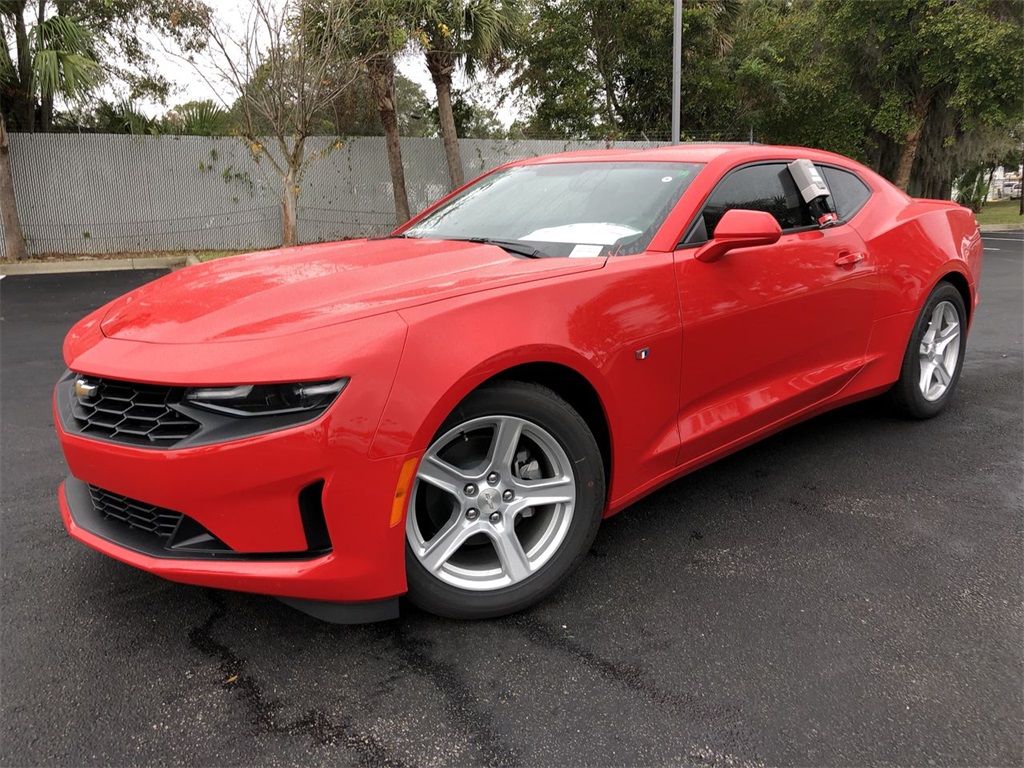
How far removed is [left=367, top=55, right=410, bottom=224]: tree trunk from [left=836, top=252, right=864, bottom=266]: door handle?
11.0 m

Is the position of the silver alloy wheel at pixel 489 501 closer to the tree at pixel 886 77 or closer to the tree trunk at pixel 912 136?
the tree at pixel 886 77

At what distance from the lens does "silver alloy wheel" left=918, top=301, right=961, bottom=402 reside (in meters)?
4.14

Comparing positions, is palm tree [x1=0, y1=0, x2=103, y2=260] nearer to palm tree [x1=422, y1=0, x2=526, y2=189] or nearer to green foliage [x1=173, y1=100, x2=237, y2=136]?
green foliage [x1=173, y1=100, x2=237, y2=136]

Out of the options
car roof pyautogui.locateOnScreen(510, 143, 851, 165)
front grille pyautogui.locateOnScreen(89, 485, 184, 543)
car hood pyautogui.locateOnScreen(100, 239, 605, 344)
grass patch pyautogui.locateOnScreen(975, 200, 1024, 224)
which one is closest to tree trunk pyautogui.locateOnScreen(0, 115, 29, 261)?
car hood pyautogui.locateOnScreen(100, 239, 605, 344)

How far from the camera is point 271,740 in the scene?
1.84m

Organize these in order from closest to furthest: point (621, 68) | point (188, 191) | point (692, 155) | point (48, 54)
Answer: point (692, 155) → point (48, 54) → point (188, 191) → point (621, 68)

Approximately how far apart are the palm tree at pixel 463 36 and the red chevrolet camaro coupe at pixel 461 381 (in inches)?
451

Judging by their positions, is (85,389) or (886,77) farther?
(886,77)

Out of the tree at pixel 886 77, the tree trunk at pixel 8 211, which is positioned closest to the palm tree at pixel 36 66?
the tree trunk at pixel 8 211

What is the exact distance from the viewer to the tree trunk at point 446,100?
14.9 m

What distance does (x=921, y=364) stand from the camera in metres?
4.13

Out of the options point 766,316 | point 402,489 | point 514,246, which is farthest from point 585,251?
point 402,489

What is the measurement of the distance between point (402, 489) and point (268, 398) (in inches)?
16.7

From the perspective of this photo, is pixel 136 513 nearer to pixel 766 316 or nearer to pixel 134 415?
pixel 134 415
